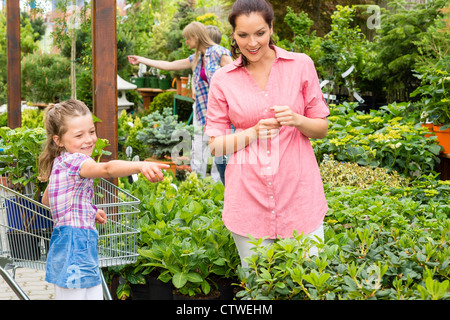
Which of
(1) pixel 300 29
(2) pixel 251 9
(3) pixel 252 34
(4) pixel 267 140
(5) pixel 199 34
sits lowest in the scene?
(4) pixel 267 140

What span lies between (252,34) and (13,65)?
5188 millimetres

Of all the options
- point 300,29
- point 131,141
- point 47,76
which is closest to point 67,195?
point 131,141

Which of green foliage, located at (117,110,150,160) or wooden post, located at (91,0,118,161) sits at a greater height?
wooden post, located at (91,0,118,161)

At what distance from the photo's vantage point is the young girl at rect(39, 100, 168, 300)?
8.59ft

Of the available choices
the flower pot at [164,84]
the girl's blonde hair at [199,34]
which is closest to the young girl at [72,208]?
the girl's blonde hair at [199,34]

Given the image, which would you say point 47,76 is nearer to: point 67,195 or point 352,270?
point 67,195

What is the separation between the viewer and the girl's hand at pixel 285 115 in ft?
8.10

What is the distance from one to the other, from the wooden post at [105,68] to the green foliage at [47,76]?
770cm

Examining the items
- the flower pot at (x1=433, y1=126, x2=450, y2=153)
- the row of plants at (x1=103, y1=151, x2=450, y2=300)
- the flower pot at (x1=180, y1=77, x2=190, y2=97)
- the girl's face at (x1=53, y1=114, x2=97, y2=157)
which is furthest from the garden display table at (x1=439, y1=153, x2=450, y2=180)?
the flower pot at (x1=180, y1=77, x2=190, y2=97)

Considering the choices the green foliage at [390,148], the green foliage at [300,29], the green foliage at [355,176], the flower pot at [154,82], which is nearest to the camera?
the green foliage at [355,176]

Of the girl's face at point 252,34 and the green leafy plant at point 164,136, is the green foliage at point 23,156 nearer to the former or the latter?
the girl's face at point 252,34

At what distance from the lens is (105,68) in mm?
3740

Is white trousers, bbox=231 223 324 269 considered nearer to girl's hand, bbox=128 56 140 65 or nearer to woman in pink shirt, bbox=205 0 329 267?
woman in pink shirt, bbox=205 0 329 267
